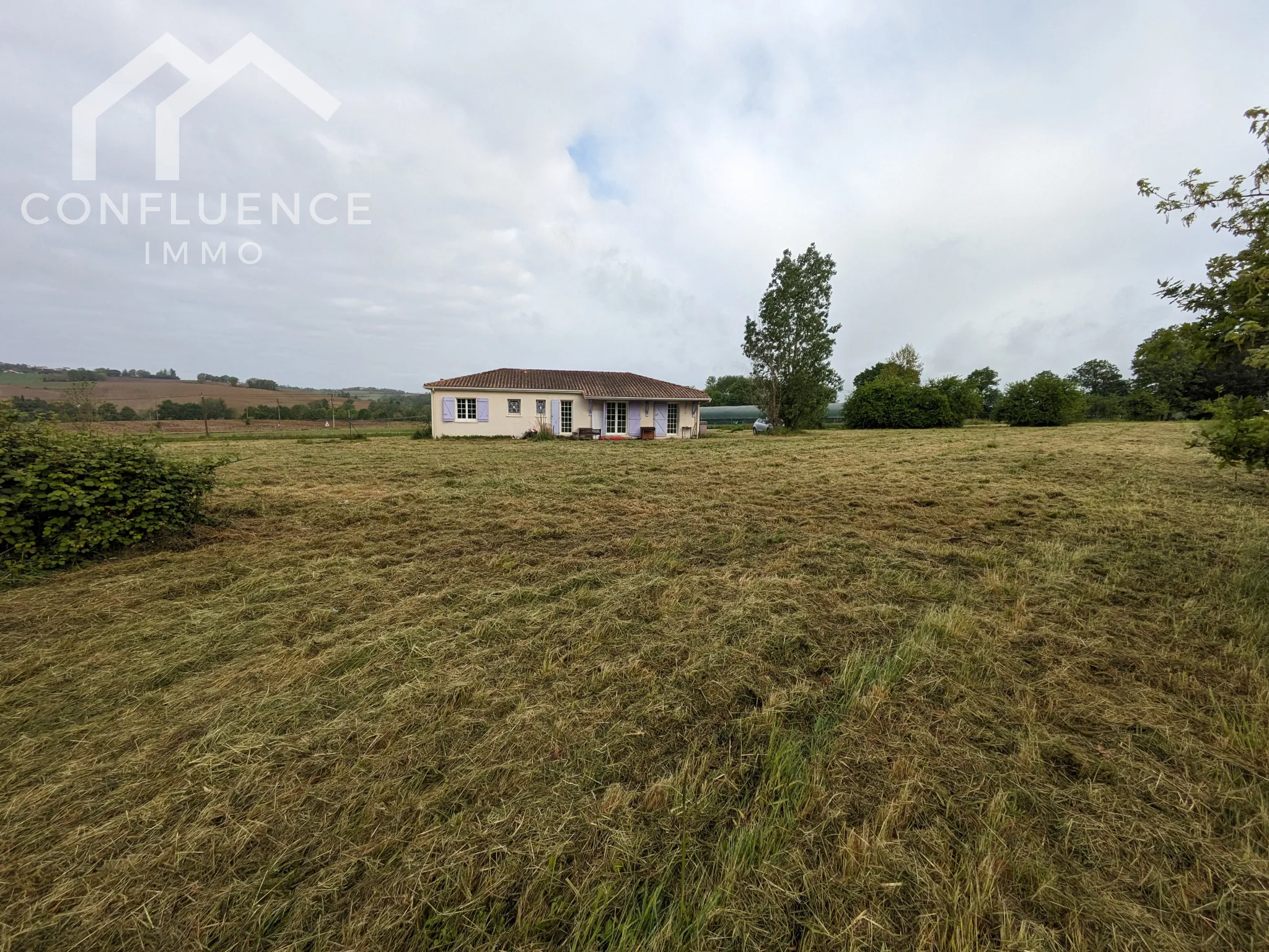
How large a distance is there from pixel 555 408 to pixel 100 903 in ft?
69.3

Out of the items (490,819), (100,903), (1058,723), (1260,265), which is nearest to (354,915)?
(490,819)

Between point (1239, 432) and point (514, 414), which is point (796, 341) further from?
point (1239, 432)

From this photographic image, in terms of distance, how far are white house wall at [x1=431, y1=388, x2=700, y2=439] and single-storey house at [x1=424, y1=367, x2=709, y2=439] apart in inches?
1.1

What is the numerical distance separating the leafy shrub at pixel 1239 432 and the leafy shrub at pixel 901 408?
2839 centimetres

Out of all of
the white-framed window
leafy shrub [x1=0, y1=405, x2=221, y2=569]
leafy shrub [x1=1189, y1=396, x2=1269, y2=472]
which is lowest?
leafy shrub [x1=0, y1=405, x2=221, y2=569]

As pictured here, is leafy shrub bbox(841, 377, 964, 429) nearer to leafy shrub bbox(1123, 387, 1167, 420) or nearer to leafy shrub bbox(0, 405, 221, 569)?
leafy shrub bbox(1123, 387, 1167, 420)

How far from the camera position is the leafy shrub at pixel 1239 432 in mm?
2840

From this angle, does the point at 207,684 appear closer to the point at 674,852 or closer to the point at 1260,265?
the point at 674,852

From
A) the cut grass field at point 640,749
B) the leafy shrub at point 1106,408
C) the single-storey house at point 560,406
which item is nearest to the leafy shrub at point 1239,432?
the cut grass field at point 640,749

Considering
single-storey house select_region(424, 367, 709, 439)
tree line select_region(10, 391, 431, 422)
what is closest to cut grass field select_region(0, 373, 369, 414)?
tree line select_region(10, 391, 431, 422)

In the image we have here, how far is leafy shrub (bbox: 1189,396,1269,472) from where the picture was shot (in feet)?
9.32

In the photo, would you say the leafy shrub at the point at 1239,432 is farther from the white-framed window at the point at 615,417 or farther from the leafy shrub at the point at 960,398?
the leafy shrub at the point at 960,398

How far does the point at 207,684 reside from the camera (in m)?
2.45

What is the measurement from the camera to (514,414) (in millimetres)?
21375
